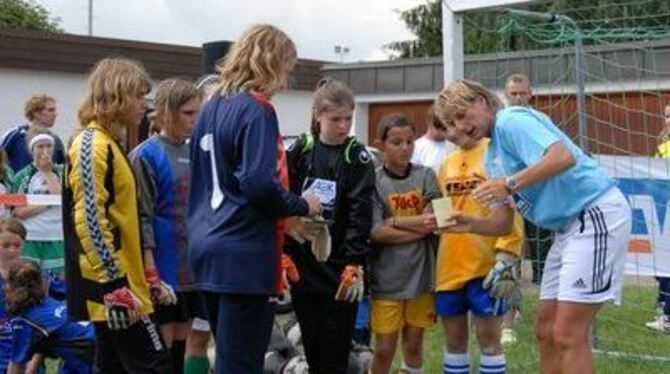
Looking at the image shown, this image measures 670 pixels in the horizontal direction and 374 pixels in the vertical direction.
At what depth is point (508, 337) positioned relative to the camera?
8.36 meters

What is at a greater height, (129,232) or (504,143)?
(504,143)

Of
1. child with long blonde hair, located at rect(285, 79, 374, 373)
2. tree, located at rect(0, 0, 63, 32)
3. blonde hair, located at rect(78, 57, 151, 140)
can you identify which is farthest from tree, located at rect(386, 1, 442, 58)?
blonde hair, located at rect(78, 57, 151, 140)

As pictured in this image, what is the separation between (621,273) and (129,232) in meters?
2.25

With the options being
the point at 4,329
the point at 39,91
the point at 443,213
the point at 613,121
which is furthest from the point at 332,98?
the point at 39,91

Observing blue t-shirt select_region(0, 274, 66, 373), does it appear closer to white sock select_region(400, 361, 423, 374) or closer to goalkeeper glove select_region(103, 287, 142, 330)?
goalkeeper glove select_region(103, 287, 142, 330)

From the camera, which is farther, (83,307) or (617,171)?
(617,171)

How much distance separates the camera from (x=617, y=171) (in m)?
8.28

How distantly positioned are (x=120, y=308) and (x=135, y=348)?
199 mm

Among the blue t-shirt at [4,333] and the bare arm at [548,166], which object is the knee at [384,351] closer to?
the bare arm at [548,166]

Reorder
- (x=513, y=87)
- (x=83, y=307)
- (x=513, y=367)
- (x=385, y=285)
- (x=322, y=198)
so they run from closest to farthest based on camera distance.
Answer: (x=83, y=307) < (x=322, y=198) < (x=385, y=285) < (x=513, y=367) < (x=513, y=87)

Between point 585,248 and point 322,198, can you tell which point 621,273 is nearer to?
point 585,248

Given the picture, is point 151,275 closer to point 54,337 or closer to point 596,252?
point 54,337

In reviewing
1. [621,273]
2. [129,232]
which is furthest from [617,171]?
[129,232]

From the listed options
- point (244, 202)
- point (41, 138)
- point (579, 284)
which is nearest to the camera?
point (244, 202)
